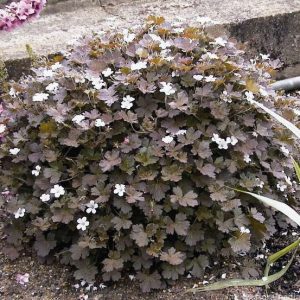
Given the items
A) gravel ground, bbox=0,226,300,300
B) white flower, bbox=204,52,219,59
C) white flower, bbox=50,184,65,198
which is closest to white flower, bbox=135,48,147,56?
white flower, bbox=204,52,219,59

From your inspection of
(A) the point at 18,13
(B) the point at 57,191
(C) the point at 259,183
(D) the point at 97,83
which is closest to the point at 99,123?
(D) the point at 97,83

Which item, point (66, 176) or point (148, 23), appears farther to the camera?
point (148, 23)

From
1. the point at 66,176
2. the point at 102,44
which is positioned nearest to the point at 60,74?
the point at 102,44

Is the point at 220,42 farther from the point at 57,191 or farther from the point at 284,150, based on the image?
the point at 57,191

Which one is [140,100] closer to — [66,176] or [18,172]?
[66,176]

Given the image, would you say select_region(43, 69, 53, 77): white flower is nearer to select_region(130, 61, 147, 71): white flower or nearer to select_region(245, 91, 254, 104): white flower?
select_region(130, 61, 147, 71): white flower
